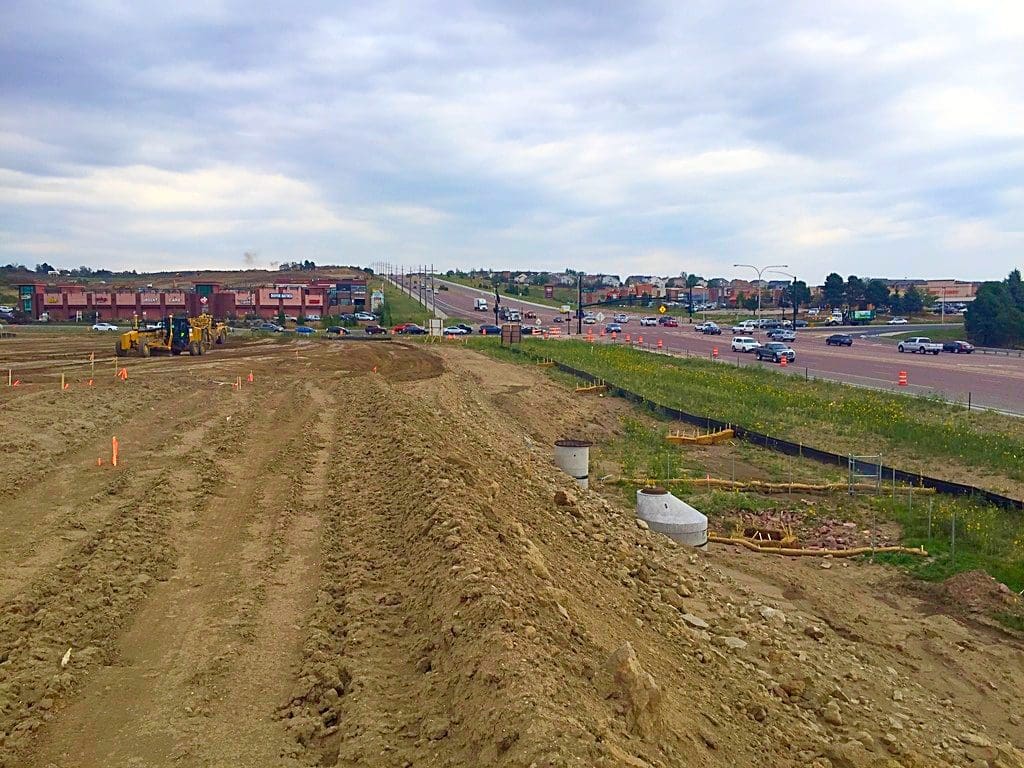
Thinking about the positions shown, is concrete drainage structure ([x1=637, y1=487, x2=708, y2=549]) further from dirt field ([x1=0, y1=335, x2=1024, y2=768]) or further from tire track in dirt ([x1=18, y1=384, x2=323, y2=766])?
tire track in dirt ([x1=18, y1=384, x2=323, y2=766])

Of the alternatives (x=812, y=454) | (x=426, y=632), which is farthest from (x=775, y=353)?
(x=426, y=632)

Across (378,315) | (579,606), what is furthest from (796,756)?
(378,315)

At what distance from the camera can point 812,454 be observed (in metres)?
21.2

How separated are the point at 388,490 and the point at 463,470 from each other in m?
Answer: 1.07

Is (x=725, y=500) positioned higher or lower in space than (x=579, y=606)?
lower

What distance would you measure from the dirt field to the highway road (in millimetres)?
22626

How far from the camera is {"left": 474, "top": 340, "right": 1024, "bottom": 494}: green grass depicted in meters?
20.7

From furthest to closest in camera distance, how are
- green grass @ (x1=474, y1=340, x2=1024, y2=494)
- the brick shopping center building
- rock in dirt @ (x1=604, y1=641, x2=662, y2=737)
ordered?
the brick shopping center building, green grass @ (x1=474, y1=340, x2=1024, y2=494), rock in dirt @ (x1=604, y1=641, x2=662, y2=737)

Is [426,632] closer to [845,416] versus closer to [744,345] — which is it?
[845,416]

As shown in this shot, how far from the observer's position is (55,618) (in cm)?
734

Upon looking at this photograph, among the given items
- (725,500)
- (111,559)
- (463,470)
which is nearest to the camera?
(111,559)

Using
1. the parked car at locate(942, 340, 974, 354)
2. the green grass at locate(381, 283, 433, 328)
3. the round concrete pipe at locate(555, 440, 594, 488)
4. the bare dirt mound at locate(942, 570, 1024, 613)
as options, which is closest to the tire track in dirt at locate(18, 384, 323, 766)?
the round concrete pipe at locate(555, 440, 594, 488)

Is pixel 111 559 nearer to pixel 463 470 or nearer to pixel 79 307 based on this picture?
pixel 463 470

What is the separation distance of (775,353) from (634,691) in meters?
46.2
